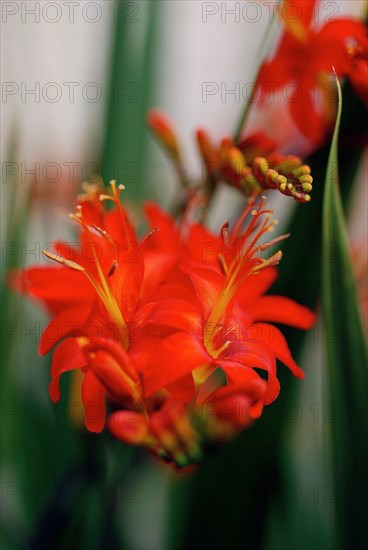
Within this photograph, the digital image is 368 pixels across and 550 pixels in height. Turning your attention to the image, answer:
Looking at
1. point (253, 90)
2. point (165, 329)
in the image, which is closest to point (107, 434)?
point (165, 329)

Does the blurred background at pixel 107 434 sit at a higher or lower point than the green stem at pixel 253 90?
lower

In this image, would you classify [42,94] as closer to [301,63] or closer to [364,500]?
[301,63]

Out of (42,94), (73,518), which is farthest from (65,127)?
(73,518)

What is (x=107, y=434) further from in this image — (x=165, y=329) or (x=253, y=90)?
(x=253, y=90)

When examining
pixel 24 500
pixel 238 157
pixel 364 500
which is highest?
pixel 238 157

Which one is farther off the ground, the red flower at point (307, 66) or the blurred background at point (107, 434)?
the red flower at point (307, 66)

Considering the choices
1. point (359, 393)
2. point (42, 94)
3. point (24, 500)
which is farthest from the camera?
point (42, 94)
